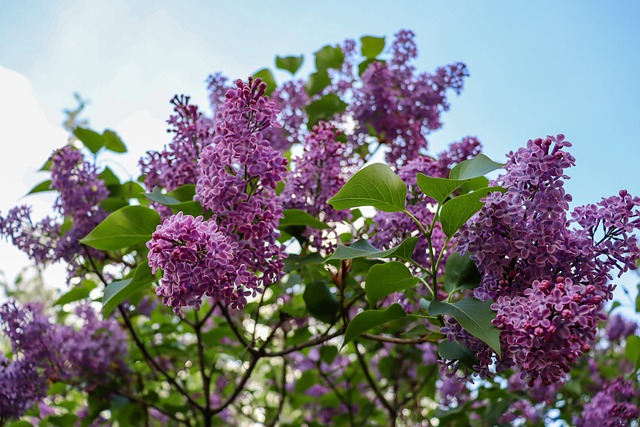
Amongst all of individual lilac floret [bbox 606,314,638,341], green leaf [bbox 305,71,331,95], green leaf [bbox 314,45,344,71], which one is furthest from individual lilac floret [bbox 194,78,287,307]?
individual lilac floret [bbox 606,314,638,341]

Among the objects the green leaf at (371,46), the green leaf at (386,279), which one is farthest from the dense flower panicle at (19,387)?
the green leaf at (371,46)

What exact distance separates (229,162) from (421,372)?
2.00 metres

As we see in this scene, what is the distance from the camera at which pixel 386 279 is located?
1311 mm

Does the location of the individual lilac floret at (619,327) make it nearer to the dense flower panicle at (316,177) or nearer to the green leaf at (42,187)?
the dense flower panicle at (316,177)

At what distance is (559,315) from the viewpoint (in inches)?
37.4

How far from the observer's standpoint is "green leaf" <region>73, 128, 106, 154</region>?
2029 mm

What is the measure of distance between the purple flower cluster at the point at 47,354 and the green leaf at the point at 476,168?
162cm

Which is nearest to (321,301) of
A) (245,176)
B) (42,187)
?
(245,176)

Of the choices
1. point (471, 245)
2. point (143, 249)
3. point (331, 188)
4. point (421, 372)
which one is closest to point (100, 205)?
point (143, 249)

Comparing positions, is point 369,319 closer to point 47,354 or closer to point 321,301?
point 321,301

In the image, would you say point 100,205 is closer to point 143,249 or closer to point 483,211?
point 143,249

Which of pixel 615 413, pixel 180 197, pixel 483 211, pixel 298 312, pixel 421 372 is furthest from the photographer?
pixel 421 372

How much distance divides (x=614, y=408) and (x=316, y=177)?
1246 millimetres

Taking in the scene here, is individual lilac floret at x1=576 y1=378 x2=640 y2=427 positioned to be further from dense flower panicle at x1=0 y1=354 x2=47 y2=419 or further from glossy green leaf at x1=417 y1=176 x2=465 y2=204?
dense flower panicle at x1=0 y1=354 x2=47 y2=419
